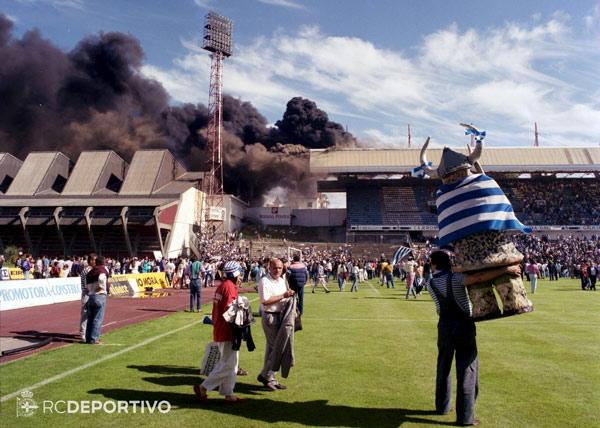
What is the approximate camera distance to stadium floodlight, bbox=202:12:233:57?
199ft

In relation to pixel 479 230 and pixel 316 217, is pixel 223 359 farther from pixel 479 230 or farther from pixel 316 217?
pixel 316 217

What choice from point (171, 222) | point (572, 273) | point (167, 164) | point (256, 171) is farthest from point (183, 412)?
point (256, 171)

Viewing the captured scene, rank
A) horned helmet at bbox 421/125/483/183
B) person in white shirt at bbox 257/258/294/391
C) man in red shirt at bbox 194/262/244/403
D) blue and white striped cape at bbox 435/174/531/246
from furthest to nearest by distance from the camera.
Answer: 1. person in white shirt at bbox 257/258/294/391
2. man in red shirt at bbox 194/262/244/403
3. horned helmet at bbox 421/125/483/183
4. blue and white striped cape at bbox 435/174/531/246

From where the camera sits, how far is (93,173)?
5962 cm

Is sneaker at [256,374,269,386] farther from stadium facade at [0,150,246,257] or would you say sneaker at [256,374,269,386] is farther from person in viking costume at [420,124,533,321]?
stadium facade at [0,150,246,257]

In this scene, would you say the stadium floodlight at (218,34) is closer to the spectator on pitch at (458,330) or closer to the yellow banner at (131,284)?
the yellow banner at (131,284)

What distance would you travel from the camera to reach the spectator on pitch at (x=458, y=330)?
16.5ft

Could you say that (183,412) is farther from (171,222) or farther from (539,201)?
(539,201)

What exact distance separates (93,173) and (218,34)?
22.5 metres

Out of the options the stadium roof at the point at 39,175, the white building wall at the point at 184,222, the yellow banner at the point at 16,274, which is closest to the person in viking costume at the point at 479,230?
the yellow banner at the point at 16,274

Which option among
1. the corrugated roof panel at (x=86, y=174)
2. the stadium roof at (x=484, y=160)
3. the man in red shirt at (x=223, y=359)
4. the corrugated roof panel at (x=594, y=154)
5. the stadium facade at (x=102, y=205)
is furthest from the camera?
the corrugated roof panel at (x=86, y=174)

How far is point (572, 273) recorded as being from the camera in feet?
123

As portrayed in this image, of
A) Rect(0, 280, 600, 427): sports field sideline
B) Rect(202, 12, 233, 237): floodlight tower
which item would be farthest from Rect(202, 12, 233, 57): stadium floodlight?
Rect(0, 280, 600, 427): sports field sideline

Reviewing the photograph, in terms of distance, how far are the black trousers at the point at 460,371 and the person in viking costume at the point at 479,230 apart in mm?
280
